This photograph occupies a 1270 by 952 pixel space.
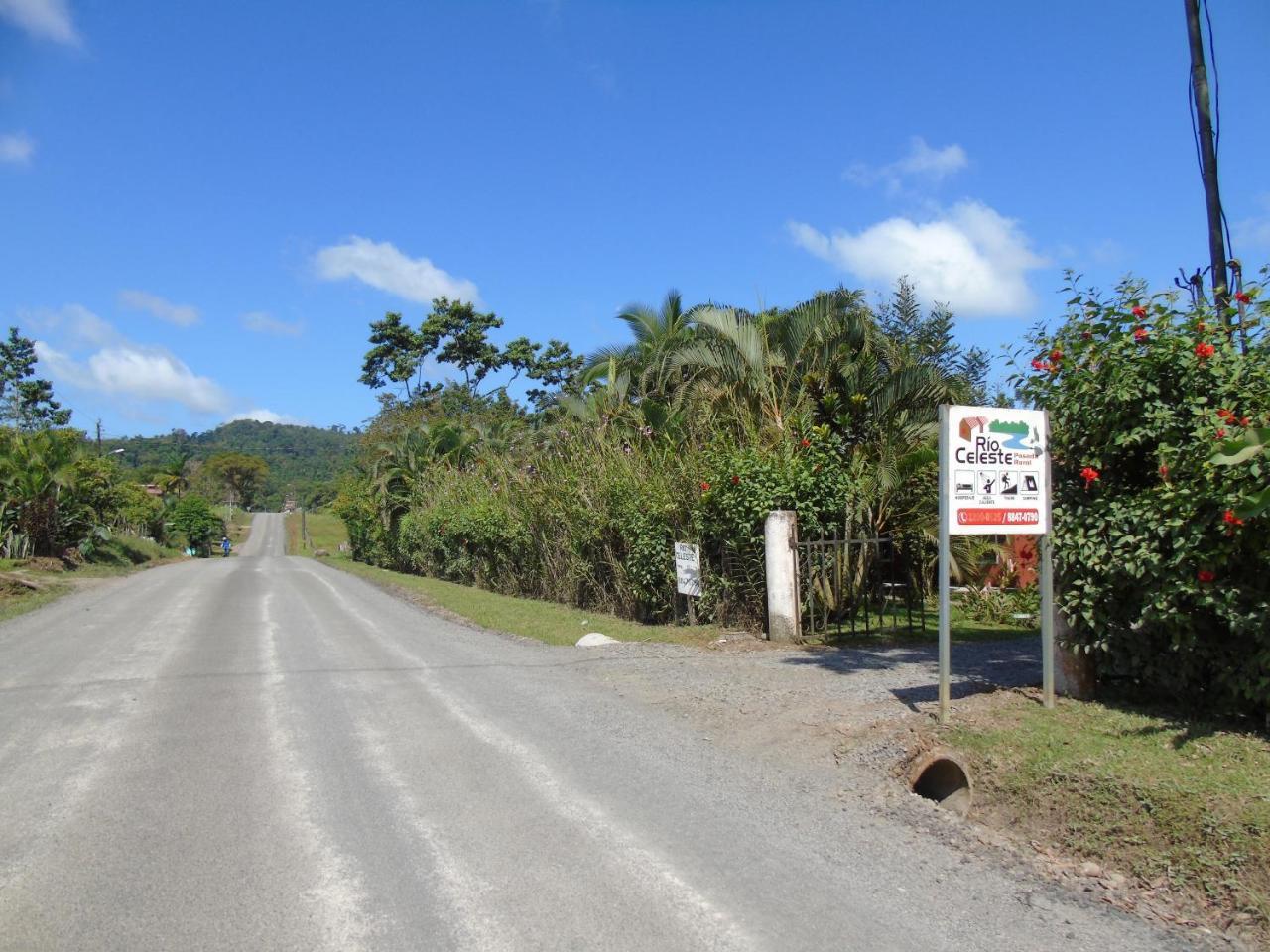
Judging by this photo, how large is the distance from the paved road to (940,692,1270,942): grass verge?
19.9 inches

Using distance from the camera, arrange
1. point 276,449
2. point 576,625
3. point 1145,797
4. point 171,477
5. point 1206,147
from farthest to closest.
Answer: point 276,449 → point 171,477 → point 576,625 → point 1206,147 → point 1145,797

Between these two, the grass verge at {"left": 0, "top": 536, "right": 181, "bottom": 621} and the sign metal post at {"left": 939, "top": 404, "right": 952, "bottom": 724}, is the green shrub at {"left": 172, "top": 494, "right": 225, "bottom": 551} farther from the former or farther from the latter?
the sign metal post at {"left": 939, "top": 404, "right": 952, "bottom": 724}

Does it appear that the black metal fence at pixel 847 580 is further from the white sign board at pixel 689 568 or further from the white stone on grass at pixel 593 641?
the white stone on grass at pixel 593 641

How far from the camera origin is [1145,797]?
5.05 meters

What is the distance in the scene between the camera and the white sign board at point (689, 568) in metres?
14.4

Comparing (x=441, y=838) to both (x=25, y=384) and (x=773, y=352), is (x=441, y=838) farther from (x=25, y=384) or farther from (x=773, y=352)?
(x=25, y=384)

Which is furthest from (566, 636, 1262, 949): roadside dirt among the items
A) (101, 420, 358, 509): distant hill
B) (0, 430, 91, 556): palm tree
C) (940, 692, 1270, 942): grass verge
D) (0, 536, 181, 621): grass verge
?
(101, 420, 358, 509): distant hill

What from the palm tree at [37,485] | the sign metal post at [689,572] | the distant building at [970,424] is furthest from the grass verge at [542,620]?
the palm tree at [37,485]

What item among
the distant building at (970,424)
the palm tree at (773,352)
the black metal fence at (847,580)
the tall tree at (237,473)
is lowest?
the black metal fence at (847,580)

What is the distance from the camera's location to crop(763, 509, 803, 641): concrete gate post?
12.7m

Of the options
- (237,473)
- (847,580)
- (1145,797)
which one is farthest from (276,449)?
(1145,797)

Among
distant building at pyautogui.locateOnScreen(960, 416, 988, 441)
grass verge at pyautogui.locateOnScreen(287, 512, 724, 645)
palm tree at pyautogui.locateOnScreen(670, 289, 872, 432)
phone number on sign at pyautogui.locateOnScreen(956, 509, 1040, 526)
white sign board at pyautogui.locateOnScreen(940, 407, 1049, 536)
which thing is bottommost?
grass verge at pyautogui.locateOnScreen(287, 512, 724, 645)

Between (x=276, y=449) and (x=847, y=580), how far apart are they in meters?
174

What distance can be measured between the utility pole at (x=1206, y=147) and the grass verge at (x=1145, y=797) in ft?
15.4
